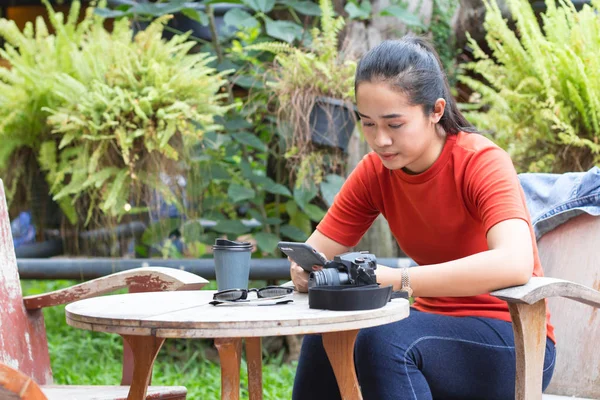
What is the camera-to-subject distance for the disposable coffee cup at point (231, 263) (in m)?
1.91

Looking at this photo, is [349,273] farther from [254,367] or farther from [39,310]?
[39,310]

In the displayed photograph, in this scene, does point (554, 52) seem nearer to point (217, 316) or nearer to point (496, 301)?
point (496, 301)

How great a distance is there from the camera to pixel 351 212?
7.75ft

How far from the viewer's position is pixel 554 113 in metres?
3.45

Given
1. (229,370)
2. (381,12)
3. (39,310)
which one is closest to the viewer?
(229,370)

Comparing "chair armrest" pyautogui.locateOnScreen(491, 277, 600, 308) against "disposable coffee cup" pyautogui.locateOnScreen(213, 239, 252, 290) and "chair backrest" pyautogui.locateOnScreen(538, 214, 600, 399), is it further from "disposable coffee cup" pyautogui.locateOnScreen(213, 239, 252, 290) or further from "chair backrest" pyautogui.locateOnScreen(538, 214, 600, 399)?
"disposable coffee cup" pyautogui.locateOnScreen(213, 239, 252, 290)

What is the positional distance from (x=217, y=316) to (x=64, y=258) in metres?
2.57

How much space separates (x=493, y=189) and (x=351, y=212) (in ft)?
1.73

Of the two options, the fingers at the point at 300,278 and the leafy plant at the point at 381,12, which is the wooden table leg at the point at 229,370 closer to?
the fingers at the point at 300,278

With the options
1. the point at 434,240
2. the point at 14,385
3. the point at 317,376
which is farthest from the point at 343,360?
the point at 14,385

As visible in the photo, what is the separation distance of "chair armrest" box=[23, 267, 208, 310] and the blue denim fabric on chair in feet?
3.56

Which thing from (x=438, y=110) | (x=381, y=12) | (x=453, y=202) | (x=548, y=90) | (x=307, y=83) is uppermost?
Result: (x=381, y=12)

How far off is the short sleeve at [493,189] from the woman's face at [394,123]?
0.48ft

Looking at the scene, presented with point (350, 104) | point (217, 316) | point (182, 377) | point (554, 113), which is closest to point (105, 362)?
point (182, 377)
